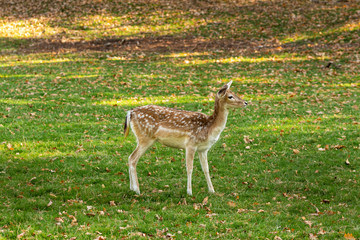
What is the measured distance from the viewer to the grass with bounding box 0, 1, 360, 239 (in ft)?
23.4

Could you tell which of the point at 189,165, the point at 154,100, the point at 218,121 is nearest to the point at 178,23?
the point at 154,100

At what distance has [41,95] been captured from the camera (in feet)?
54.0

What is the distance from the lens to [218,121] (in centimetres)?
841

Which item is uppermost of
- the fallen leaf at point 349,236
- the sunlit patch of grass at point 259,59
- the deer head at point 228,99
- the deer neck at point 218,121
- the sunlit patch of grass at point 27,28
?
the deer head at point 228,99

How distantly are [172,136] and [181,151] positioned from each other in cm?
299

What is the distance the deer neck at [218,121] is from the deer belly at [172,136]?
52cm

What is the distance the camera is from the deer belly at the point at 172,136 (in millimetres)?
8336

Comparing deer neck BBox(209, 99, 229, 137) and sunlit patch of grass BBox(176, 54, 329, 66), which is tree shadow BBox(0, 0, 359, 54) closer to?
sunlit patch of grass BBox(176, 54, 329, 66)

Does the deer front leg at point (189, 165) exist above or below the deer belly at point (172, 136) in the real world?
below

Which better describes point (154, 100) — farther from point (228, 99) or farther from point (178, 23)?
point (178, 23)

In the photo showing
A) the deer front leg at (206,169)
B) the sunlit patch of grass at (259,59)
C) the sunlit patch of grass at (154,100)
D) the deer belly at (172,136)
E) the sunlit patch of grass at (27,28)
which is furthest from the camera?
the sunlit patch of grass at (27,28)

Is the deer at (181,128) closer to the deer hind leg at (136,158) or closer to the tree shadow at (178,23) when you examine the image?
the deer hind leg at (136,158)

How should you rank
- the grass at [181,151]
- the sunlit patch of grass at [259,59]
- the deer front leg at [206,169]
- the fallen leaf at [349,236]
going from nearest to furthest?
the fallen leaf at [349,236]
the grass at [181,151]
the deer front leg at [206,169]
the sunlit patch of grass at [259,59]

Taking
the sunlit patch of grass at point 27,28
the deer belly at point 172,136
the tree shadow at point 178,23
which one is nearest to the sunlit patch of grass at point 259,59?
the tree shadow at point 178,23
